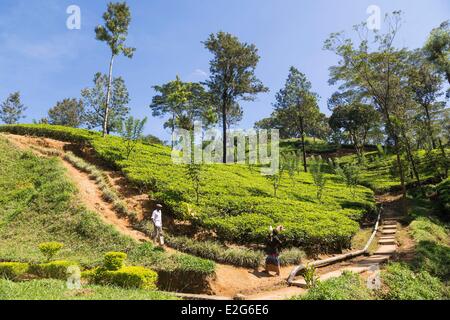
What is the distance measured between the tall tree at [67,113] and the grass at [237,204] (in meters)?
42.9

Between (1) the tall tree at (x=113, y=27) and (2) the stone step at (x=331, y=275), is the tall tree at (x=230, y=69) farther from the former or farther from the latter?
(2) the stone step at (x=331, y=275)

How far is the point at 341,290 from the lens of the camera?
9.80 m

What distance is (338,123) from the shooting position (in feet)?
200

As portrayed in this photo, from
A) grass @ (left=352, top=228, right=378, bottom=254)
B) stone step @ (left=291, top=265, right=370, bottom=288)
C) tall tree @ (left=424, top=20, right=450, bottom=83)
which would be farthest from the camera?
tall tree @ (left=424, top=20, right=450, bottom=83)

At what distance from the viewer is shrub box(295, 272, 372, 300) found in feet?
30.2

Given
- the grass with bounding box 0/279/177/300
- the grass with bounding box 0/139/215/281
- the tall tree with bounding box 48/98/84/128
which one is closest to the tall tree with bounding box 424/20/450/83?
the grass with bounding box 0/139/215/281

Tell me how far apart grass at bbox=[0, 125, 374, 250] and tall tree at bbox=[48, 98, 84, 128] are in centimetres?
4288

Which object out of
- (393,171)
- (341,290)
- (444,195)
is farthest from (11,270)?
(393,171)

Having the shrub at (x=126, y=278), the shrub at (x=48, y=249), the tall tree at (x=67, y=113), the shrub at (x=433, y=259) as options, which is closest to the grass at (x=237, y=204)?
the shrub at (x=433, y=259)

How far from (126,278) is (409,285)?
9024mm

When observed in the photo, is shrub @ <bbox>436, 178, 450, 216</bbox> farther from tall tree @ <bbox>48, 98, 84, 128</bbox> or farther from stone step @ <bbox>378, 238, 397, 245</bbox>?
tall tree @ <bbox>48, 98, 84, 128</bbox>
